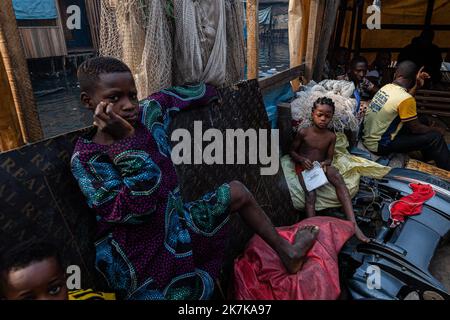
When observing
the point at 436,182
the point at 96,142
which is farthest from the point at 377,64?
the point at 96,142

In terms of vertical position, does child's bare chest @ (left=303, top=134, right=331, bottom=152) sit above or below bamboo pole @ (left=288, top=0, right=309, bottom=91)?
below

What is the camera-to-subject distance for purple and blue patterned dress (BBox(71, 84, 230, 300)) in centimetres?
136

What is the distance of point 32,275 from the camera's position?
1117 mm

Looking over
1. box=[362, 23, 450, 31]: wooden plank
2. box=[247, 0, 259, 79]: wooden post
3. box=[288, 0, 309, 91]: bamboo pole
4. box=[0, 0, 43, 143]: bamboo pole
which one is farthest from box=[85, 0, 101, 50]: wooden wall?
box=[0, 0, 43, 143]: bamboo pole

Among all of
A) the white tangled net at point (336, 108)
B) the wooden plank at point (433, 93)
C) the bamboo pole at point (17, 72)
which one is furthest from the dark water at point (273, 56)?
the bamboo pole at point (17, 72)

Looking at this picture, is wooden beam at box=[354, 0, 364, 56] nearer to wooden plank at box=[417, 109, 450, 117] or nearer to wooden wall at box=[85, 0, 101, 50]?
wooden plank at box=[417, 109, 450, 117]

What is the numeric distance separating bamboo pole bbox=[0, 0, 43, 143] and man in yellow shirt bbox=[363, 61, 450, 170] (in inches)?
156

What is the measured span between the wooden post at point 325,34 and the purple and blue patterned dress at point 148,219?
3.88 metres

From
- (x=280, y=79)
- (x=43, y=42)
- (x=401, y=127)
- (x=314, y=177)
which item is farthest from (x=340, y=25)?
(x=43, y=42)

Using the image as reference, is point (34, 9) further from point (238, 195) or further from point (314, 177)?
Result: point (238, 195)

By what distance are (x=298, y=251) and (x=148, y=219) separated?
1038 millimetres

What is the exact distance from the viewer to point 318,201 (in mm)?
3307

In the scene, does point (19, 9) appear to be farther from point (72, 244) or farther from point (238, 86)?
point (72, 244)

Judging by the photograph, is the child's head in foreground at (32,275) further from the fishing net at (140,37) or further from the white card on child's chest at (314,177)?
the white card on child's chest at (314,177)
